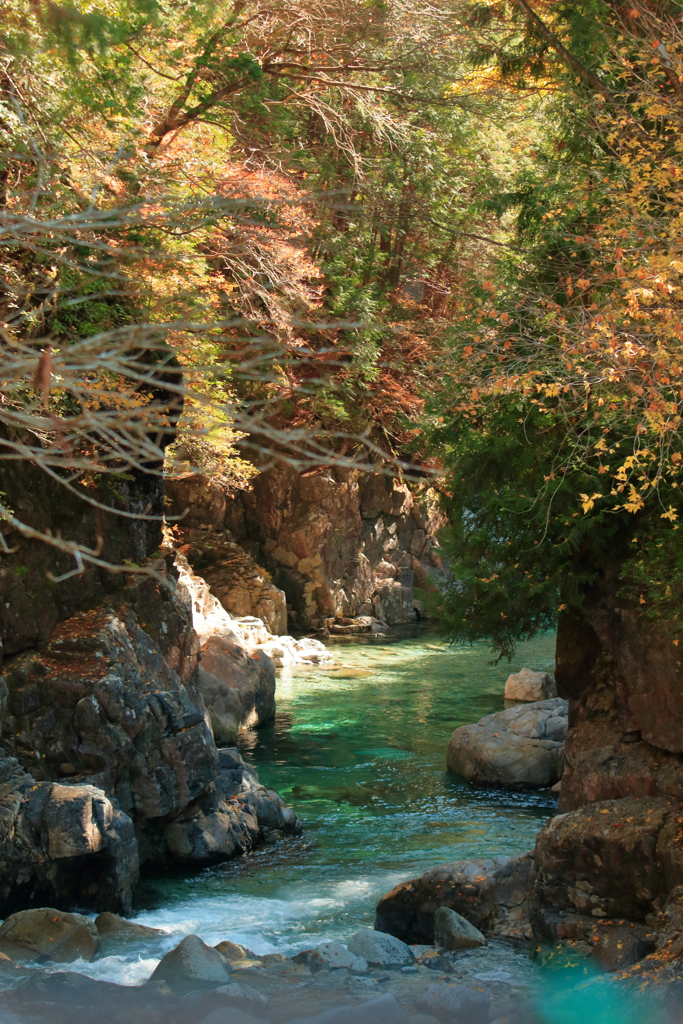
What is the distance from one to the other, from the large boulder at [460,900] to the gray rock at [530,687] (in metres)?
8.43

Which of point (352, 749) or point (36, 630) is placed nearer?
point (36, 630)

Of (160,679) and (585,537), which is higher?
(585,537)

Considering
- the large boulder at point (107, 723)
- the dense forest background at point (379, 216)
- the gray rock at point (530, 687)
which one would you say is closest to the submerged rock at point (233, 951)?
the large boulder at point (107, 723)

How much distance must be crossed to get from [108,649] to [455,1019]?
223 inches

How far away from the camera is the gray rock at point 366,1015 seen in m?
5.92

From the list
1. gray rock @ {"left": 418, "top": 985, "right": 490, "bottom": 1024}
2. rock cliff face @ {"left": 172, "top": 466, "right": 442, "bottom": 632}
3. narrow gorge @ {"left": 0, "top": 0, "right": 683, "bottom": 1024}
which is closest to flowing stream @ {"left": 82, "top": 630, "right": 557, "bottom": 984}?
narrow gorge @ {"left": 0, "top": 0, "right": 683, "bottom": 1024}

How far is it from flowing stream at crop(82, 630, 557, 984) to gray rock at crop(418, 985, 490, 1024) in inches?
41.5

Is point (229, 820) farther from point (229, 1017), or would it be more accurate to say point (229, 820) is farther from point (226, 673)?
point (226, 673)

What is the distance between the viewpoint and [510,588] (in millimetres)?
Result: 9320

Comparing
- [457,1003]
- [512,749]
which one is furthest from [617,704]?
[457,1003]

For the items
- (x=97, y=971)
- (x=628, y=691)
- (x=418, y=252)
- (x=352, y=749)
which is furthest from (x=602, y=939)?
(x=418, y=252)

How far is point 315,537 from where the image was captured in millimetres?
24094

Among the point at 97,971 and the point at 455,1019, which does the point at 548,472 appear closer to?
the point at 455,1019

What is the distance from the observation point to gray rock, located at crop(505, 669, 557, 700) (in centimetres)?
1683
